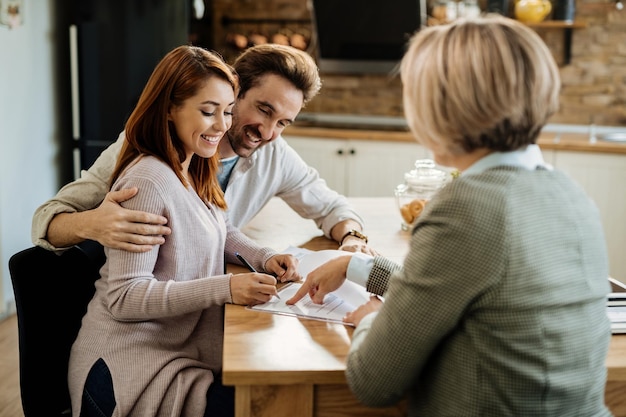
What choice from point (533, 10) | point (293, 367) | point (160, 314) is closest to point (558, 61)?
point (533, 10)

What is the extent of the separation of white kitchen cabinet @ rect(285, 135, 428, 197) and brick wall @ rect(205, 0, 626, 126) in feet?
2.00

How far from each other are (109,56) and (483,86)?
10.8ft

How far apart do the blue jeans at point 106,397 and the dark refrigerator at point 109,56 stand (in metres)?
2.74

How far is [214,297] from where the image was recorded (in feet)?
4.76

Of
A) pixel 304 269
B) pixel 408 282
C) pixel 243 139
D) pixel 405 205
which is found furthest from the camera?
pixel 405 205

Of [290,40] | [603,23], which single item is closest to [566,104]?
[603,23]

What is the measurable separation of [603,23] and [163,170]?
3.63 meters

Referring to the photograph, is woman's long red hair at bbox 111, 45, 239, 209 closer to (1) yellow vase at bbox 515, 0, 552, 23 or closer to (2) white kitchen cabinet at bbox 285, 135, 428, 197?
(2) white kitchen cabinet at bbox 285, 135, 428, 197

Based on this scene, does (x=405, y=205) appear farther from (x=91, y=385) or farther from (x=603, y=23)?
(x=603, y=23)

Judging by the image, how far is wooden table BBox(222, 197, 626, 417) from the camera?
1163 millimetres

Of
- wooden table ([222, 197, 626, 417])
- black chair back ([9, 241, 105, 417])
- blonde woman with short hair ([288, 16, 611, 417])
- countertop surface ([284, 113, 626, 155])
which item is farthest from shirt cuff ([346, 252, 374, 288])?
countertop surface ([284, 113, 626, 155])

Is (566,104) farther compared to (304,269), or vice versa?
(566,104)

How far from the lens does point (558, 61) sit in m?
4.41

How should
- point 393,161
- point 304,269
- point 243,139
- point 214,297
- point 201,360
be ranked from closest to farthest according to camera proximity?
point 214,297 → point 201,360 → point 304,269 → point 243,139 → point 393,161
